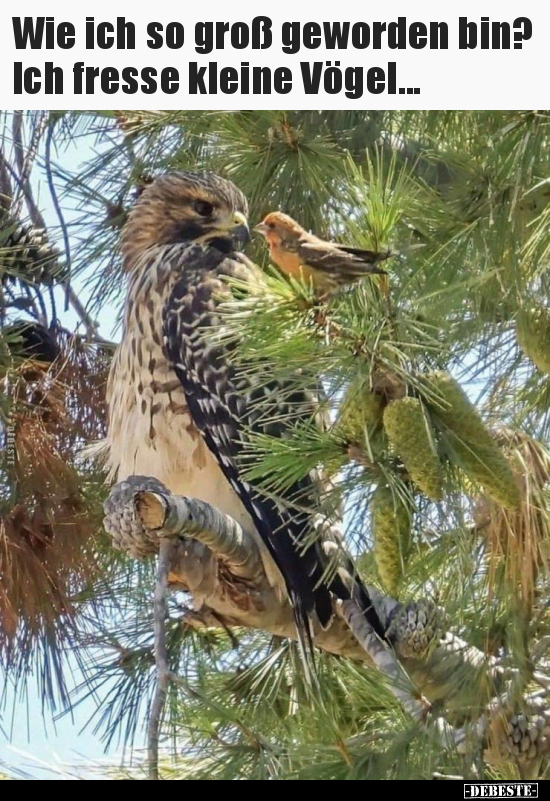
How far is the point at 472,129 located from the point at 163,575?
1331mm

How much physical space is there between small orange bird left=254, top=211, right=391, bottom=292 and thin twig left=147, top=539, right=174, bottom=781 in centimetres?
54

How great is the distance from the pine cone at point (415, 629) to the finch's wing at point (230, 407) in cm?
15

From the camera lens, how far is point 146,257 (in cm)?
358

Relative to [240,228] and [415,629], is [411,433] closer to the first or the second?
[415,629]

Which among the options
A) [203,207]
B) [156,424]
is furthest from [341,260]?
[203,207]

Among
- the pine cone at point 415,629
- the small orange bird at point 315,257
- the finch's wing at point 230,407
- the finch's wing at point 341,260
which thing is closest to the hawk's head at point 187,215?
the finch's wing at point 230,407

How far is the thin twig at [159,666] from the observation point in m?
2.10

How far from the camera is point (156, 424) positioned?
327cm

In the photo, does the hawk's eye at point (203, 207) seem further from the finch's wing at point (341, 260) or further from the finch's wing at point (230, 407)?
the finch's wing at point (341, 260)

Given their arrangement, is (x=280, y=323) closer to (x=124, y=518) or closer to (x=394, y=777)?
(x=124, y=518)

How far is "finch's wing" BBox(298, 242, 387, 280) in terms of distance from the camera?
6.67ft

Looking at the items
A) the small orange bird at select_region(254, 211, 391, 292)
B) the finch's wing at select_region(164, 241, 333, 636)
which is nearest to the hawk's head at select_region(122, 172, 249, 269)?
the finch's wing at select_region(164, 241, 333, 636)

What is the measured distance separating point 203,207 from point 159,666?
1.67m
